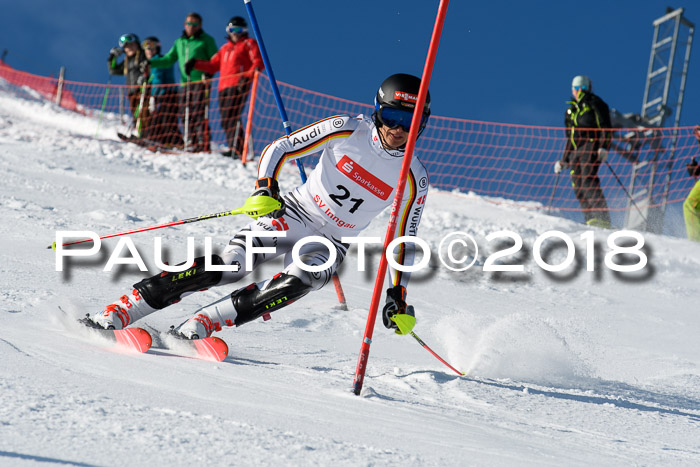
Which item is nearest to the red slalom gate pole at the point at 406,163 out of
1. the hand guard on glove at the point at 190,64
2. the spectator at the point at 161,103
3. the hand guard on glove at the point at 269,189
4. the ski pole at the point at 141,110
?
the hand guard on glove at the point at 269,189

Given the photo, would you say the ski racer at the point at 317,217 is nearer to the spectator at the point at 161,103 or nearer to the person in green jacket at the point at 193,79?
the person in green jacket at the point at 193,79

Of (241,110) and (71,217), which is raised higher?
(241,110)

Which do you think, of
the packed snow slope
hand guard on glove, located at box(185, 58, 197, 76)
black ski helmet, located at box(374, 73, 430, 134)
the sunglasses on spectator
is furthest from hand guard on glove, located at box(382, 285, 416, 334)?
hand guard on glove, located at box(185, 58, 197, 76)

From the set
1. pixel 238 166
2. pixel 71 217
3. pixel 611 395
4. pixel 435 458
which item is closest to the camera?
pixel 435 458

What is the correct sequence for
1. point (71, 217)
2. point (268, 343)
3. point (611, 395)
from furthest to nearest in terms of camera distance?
1. point (71, 217)
2. point (268, 343)
3. point (611, 395)

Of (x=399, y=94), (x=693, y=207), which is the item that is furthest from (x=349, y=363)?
(x=693, y=207)

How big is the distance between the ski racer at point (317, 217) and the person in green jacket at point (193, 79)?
24.1 ft

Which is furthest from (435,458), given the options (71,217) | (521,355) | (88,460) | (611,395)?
(71,217)

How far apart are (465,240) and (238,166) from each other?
12.6 ft

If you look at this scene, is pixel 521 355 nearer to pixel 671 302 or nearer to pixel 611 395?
pixel 611 395

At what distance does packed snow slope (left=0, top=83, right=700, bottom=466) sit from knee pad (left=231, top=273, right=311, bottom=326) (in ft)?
0.80

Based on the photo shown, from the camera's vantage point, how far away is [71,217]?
266 inches

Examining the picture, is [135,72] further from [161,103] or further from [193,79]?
[193,79]

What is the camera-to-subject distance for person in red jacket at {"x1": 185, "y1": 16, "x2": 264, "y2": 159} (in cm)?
1031
